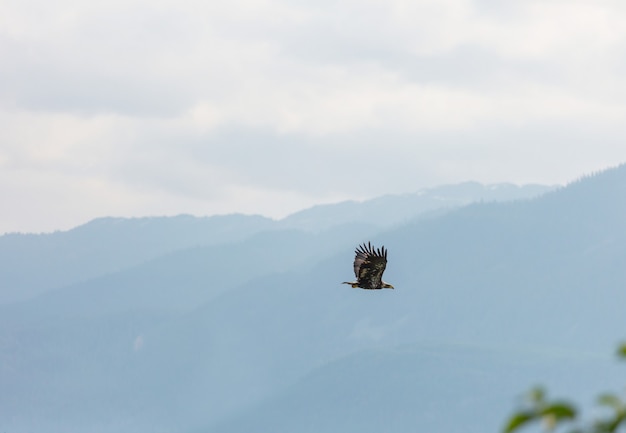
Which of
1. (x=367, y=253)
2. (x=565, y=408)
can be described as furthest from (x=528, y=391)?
(x=367, y=253)

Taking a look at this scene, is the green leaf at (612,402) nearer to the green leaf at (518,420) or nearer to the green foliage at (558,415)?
the green foliage at (558,415)

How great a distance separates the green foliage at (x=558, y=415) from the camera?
6.04 m

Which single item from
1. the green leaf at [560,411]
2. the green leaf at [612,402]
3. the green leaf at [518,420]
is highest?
the green leaf at [612,402]

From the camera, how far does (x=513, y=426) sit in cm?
603

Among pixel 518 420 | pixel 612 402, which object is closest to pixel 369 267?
pixel 612 402

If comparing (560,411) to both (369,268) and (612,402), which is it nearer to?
(612,402)

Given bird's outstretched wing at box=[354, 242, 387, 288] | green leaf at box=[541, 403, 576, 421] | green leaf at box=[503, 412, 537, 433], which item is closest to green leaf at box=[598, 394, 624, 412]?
green leaf at box=[541, 403, 576, 421]

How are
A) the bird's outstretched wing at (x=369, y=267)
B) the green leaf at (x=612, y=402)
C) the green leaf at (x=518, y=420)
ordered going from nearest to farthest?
the green leaf at (x=518, y=420)
the green leaf at (x=612, y=402)
the bird's outstretched wing at (x=369, y=267)

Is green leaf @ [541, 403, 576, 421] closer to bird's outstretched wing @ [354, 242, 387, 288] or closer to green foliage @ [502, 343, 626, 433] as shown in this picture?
green foliage @ [502, 343, 626, 433]

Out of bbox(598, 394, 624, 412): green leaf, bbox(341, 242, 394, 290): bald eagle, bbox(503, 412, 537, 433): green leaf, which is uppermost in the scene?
bbox(341, 242, 394, 290): bald eagle

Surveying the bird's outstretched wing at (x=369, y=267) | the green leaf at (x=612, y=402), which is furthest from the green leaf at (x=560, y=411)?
the bird's outstretched wing at (x=369, y=267)

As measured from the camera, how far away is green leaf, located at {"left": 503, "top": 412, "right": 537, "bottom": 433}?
6027 mm

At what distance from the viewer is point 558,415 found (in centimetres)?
607

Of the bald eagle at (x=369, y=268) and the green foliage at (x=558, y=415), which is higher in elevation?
the bald eagle at (x=369, y=268)
